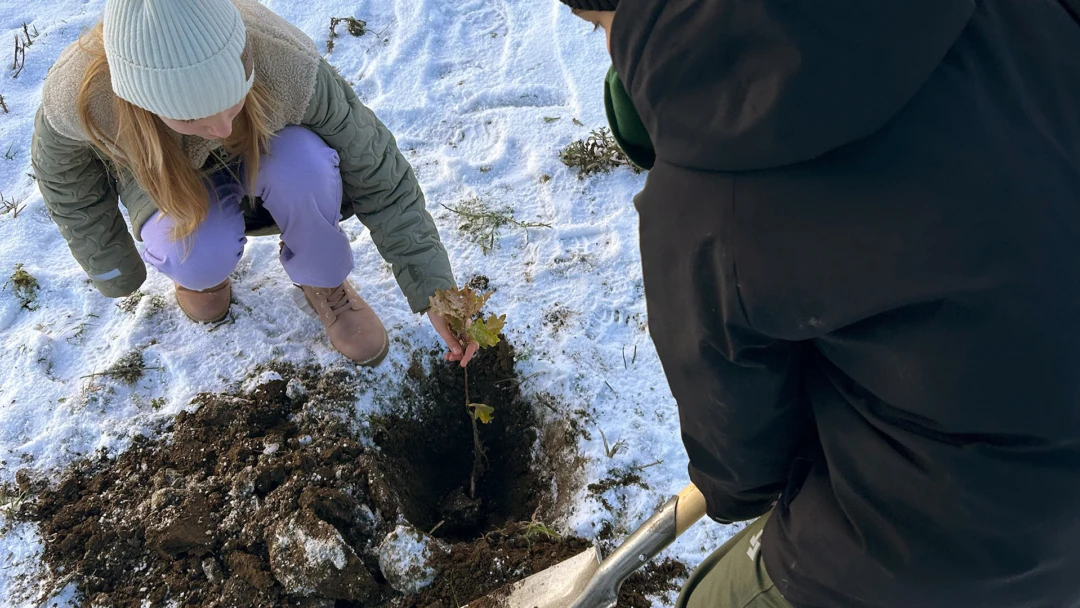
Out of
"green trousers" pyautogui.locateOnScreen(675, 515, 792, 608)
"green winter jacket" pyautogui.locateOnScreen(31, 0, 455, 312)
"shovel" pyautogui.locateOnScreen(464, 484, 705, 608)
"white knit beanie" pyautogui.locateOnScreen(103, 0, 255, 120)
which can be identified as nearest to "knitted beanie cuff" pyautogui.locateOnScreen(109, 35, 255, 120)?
"white knit beanie" pyautogui.locateOnScreen(103, 0, 255, 120)

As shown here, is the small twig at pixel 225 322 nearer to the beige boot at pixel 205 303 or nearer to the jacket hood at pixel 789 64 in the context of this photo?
the beige boot at pixel 205 303

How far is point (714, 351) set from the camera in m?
1.07

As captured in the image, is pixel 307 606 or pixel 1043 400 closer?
pixel 1043 400

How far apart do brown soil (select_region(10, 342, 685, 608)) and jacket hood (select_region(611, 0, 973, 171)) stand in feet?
4.65

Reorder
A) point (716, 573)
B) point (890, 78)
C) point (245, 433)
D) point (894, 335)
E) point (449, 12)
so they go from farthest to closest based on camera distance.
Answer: point (449, 12)
point (245, 433)
point (716, 573)
point (894, 335)
point (890, 78)

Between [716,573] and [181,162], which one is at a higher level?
[181,162]

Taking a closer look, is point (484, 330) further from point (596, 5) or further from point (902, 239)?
point (902, 239)

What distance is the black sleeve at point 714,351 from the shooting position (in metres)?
0.96

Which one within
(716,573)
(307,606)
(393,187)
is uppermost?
(393,187)

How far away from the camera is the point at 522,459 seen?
226 cm

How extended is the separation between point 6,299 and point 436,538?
1.86 meters

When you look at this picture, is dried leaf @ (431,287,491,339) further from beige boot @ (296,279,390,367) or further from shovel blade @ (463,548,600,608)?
shovel blade @ (463,548,600,608)

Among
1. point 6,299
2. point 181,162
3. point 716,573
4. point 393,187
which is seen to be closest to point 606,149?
point 393,187

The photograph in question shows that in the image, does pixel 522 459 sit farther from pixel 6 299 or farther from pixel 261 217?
pixel 6 299
